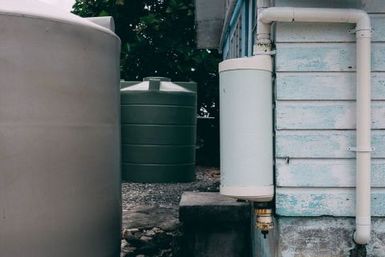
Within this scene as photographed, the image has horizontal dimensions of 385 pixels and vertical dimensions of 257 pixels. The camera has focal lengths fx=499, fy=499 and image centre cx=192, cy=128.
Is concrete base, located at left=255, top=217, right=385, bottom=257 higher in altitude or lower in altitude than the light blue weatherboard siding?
lower

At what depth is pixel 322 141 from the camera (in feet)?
8.09

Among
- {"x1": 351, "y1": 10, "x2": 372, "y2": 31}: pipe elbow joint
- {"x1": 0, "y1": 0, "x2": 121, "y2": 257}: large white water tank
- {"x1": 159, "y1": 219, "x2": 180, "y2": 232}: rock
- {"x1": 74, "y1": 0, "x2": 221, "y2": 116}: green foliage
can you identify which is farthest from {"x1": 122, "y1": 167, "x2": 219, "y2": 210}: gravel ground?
{"x1": 74, "y1": 0, "x2": 221, "y2": 116}: green foliage

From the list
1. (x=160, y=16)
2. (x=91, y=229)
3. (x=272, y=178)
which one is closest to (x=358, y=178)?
(x=272, y=178)

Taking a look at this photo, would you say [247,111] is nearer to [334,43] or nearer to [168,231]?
[334,43]

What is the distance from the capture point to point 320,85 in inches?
96.7

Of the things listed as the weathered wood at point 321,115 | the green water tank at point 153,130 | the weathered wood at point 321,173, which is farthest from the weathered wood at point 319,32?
the green water tank at point 153,130

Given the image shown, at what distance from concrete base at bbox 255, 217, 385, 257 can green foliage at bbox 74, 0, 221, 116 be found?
6.62 metres

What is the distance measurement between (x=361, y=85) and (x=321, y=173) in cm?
47

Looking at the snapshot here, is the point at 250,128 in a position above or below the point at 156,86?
below

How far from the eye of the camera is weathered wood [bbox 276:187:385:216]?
8.05 feet

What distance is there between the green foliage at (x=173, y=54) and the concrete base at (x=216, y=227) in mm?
5706

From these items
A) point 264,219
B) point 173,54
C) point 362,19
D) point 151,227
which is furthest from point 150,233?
point 173,54

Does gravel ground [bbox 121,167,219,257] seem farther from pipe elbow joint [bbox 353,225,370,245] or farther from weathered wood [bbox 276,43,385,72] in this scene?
weathered wood [bbox 276,43,385,72]

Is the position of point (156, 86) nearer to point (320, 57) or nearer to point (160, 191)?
point (160, 191)
